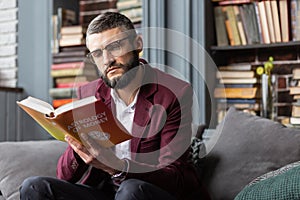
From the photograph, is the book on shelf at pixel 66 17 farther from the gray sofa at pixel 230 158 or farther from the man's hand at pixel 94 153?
the man's hand at pixel 94 153

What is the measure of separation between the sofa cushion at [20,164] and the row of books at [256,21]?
4.43 feet

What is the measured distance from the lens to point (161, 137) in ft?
6.81

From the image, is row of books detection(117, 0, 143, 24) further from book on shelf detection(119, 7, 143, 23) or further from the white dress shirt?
the white dress shirt

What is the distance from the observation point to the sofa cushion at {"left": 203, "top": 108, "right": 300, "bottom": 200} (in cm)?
228

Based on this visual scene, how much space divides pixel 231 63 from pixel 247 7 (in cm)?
37

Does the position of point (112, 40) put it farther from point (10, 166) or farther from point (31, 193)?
point (10, 166)

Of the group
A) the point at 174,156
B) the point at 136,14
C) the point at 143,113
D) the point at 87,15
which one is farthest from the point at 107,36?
the point at 87,15

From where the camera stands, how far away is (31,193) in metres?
1.93

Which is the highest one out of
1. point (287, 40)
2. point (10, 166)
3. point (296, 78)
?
point (287, 40)

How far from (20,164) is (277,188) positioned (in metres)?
1.11

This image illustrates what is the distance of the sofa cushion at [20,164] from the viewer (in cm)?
232

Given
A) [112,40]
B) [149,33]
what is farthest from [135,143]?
[149,33]

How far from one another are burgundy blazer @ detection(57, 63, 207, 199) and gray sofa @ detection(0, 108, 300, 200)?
9.5 inches

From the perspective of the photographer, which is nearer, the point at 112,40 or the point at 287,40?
the point at 112,40
